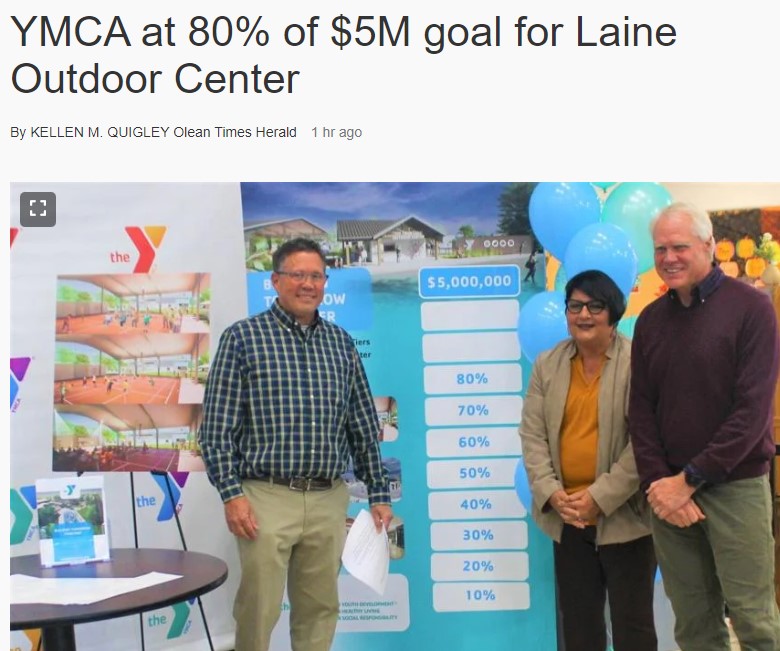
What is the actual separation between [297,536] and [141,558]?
1.40 feet

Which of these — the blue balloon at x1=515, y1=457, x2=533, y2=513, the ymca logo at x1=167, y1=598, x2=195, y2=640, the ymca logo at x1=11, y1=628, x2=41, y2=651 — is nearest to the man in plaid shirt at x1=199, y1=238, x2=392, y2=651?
the blue balloon at x1=515, y1=457, x2=533, y2=513

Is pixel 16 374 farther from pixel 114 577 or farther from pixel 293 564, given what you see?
pixel 293 564

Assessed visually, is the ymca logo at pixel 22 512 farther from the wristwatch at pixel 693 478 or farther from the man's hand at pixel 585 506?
the wristwatch at pixel 693 478

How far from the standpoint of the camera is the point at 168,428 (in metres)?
3.13

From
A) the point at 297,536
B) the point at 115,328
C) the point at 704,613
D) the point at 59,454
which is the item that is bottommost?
the point at 704,613

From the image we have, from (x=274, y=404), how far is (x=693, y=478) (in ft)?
3.70

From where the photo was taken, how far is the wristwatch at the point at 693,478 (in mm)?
2344

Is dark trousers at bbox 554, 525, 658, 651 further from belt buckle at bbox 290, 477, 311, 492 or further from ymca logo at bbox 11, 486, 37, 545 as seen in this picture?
ymca logo at bbox 11, 486, 37, 545

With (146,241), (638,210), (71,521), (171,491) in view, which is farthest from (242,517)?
(638,210)

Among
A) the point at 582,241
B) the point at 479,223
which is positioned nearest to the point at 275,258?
the point at 479,223

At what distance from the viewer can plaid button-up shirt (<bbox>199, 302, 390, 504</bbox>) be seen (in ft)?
8.80

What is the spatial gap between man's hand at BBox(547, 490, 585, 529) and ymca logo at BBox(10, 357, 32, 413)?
1685mm
